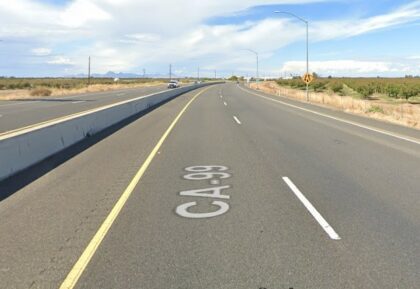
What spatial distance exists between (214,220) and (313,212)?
144 centimetres

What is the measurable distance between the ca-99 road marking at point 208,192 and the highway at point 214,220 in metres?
0.02

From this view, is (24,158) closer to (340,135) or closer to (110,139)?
(110,139)

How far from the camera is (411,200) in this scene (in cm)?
716

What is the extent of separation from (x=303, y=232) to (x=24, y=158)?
22.2ft

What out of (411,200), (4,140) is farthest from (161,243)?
(4,140)

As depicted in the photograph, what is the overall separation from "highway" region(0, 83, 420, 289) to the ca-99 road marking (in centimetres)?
2

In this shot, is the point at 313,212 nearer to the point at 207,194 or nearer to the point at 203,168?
the point at 207,194

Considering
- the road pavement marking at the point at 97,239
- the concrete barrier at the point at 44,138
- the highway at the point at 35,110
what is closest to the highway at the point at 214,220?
the road pavement marking at the point at 97,239

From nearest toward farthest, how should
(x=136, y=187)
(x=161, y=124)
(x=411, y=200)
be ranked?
(x=411, y=200) → (x=136, y=187) → (x=161, y=124)

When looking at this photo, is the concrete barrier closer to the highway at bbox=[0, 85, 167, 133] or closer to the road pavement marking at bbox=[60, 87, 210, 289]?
the road pavement marking at bbox=[60, 87, 210, 289]

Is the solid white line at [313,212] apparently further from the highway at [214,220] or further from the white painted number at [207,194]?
the white painted number at [207,194]

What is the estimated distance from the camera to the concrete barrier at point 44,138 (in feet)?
29.7

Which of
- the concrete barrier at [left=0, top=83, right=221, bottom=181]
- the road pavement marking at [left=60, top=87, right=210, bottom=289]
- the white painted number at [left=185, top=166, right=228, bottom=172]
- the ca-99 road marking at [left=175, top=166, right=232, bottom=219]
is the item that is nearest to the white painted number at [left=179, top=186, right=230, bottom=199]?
the ca-99 road marking at [left=175, top=166, right=232, bottom=219]

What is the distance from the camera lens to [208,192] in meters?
7.73
